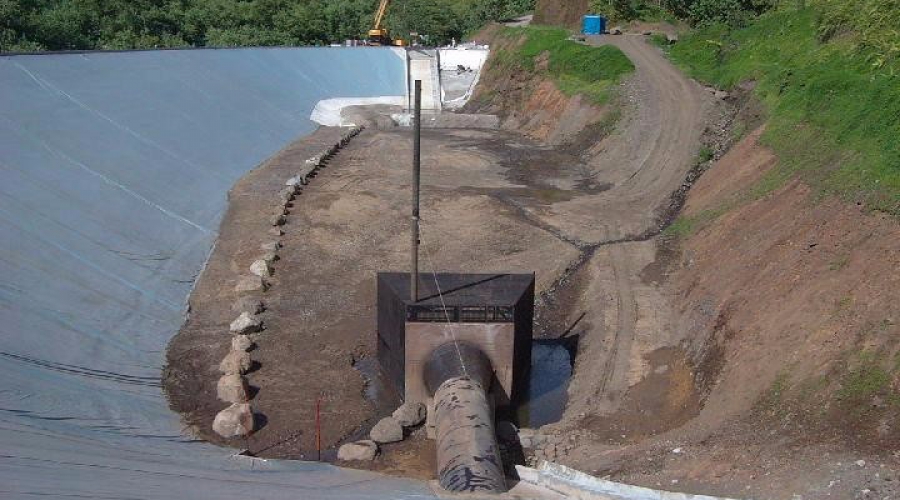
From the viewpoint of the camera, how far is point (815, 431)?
1222 cm

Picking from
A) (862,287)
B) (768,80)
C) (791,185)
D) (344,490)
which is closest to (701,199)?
(791,185)

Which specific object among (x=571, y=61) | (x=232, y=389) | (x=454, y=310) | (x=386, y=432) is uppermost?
(x=571, y=61)

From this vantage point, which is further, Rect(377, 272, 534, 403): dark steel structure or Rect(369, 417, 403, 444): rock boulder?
Rect(377, 272, 534, 403): dark steel structure

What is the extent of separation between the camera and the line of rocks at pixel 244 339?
579 inches

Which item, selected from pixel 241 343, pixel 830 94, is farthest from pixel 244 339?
pixel 830 94

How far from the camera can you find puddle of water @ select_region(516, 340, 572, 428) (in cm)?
1617

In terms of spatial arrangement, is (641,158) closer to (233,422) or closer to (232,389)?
(232,389)

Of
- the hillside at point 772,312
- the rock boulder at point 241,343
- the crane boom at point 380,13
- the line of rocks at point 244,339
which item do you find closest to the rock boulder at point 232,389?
the line of rocks at point 244,339

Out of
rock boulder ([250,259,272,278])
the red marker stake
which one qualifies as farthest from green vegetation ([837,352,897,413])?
rock boulder ([250,259,272,278])

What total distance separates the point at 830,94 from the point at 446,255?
38.4 ft

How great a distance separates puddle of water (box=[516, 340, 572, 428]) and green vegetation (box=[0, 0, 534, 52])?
122 ft

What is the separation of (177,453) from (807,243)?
1288cm

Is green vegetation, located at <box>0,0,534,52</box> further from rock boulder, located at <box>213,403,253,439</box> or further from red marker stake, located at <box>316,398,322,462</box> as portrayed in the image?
red marker stake, located at <box>316,398,322,462</box>

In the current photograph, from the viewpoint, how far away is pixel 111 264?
19844 mm
